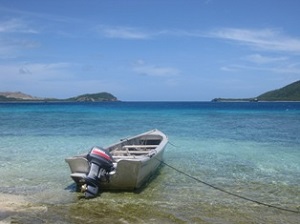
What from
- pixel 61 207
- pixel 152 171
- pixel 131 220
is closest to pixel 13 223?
pixel 61 207

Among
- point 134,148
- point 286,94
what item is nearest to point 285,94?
point 286,94

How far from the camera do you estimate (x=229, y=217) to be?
8.33 m

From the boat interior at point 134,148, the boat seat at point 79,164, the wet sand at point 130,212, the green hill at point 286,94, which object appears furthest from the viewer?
the green hill at point 286,94

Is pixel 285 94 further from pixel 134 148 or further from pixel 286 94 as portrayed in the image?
pixel 134 148

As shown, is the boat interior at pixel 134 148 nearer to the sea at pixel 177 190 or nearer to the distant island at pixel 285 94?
the sea at pixel 177 190

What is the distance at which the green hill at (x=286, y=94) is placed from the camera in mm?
159675

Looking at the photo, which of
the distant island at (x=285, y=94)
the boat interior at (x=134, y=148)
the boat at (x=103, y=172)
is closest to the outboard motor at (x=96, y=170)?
the boat at (x=103, y=172)

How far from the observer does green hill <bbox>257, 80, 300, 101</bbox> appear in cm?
15968

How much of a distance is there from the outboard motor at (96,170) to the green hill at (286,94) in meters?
155

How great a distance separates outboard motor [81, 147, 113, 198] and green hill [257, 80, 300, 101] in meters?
155

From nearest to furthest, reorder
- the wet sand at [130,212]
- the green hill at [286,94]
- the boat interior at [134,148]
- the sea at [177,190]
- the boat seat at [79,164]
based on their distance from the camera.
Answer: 1. the wet sand at [130,212]
2. the sea at [177,190]
3. the boat seat at [79,164]
4. the boat interior at [134,148]
5. the green hill at [286,94]

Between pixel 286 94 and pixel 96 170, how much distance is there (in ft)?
551

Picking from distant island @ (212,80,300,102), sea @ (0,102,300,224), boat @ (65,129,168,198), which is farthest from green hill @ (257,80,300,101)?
boat @ (65,129,168,198)

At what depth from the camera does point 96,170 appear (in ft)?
32.1
